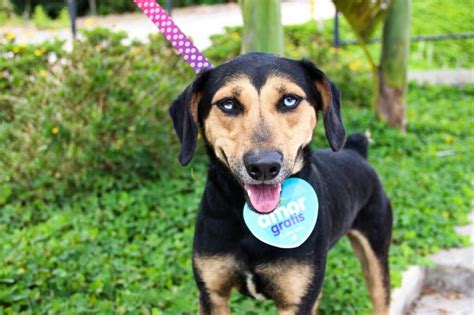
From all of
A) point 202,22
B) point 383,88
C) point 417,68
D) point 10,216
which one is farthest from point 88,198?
point 202,22

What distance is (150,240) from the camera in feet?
16.6

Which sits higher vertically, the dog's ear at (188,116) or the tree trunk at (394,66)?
the dog's ear at (188,116)

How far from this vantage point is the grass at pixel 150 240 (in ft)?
14.0

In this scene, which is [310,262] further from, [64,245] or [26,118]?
[26,118]

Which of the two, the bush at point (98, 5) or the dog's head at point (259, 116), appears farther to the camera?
the bush at point (98, 5)

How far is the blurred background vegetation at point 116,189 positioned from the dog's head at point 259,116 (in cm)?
144

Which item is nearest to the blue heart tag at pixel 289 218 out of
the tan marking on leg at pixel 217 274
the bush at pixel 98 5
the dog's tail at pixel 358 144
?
the tan marking on leg at pixel 217 274

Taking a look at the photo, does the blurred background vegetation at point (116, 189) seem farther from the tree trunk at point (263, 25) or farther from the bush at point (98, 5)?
the bush at point (98, 5)

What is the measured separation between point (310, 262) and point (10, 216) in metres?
3.09

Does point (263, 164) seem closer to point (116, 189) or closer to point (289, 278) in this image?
point (289, 278)

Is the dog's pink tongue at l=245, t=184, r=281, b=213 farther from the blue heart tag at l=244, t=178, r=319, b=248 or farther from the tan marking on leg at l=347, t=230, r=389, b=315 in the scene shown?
the tan marking on leg at l=347, t=230, r=389, b=315

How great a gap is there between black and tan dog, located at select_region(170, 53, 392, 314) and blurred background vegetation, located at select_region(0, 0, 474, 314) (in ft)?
3.40

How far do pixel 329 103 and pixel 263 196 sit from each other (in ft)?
1.98

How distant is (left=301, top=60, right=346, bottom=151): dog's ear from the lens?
3203mm
